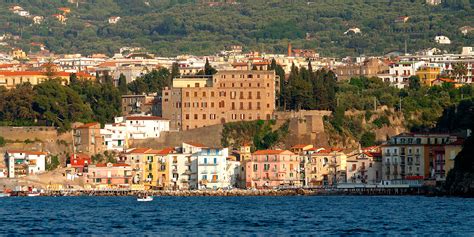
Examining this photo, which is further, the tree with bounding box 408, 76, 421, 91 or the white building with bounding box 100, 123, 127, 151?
the tree with bounding box 408, 76, 421, 91

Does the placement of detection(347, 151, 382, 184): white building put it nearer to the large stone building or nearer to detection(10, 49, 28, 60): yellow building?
the large stone building

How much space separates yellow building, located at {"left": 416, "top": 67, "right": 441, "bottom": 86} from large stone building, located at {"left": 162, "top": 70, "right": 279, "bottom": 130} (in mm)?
20668

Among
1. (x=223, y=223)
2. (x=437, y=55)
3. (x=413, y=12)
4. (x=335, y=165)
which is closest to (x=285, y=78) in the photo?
(x=335, y=165)

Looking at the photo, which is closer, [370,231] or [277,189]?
[370,231]

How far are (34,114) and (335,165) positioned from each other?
69.9 ft

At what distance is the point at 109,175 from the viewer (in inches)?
4190

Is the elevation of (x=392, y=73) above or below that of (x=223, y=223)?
above

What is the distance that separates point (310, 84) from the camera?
112 m

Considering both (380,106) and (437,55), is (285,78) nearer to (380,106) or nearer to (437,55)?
(380,106)

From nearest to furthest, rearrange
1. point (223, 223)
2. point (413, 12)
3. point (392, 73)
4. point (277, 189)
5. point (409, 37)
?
point (223, 223)
point (277, 189)
point (392, 73)
point (409, 37)
point (413, 12)

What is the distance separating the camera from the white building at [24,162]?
352 ft

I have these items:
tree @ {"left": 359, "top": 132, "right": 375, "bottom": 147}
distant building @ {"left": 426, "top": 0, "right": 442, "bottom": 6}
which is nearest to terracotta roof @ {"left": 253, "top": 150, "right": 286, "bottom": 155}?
tree @ {"left": 359, "top": 132, "right": 375, "bottom": 147}

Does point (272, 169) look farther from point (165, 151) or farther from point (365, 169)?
point (165, 151)

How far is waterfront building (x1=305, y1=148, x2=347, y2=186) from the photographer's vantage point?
104 meters
